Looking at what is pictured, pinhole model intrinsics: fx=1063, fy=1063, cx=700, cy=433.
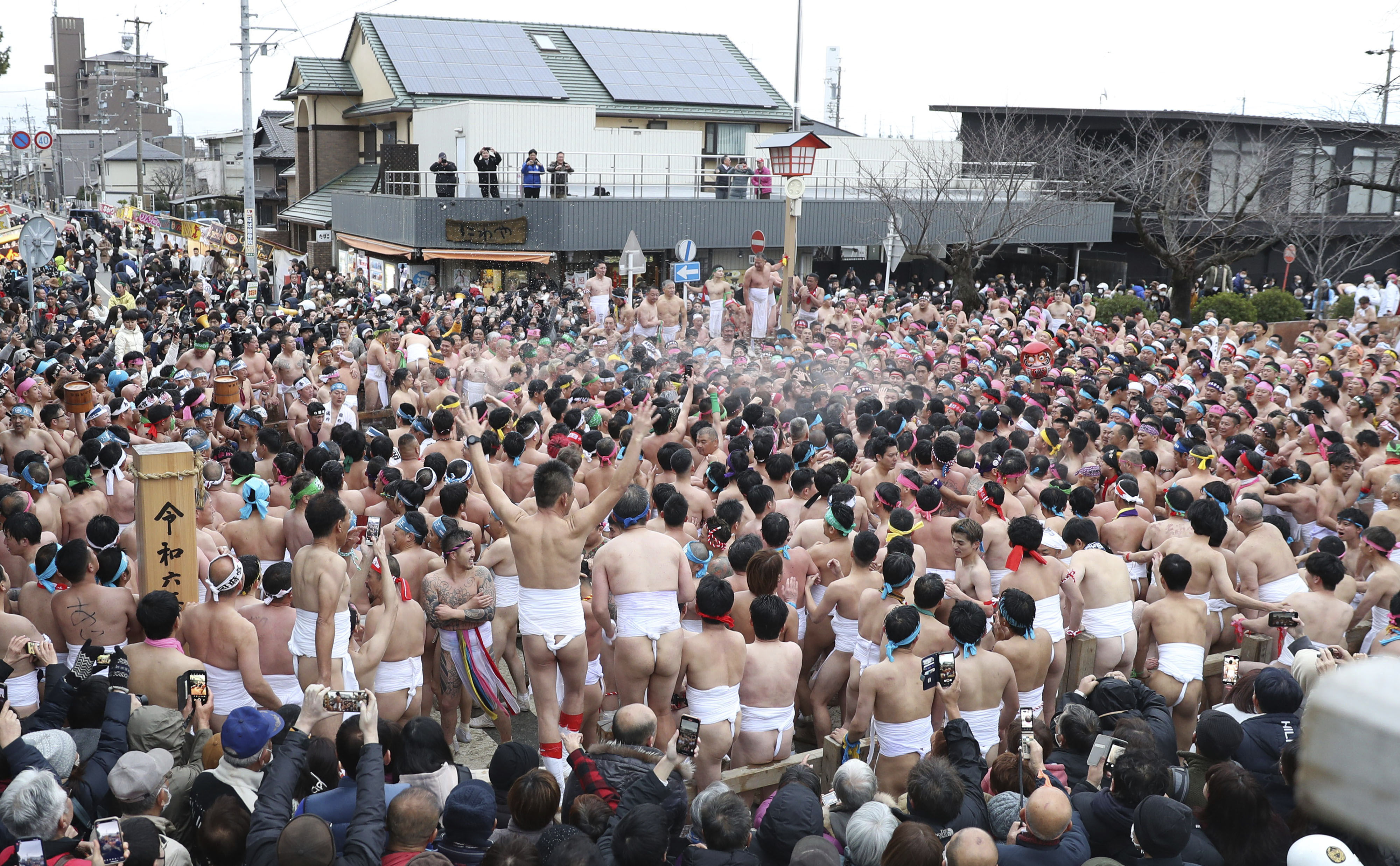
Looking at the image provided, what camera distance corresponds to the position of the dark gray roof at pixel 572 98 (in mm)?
30078

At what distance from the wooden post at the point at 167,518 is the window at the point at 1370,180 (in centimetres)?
3049

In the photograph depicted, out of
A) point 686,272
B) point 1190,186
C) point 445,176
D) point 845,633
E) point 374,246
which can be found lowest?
point 845,633

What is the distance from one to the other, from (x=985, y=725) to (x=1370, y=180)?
2864cm

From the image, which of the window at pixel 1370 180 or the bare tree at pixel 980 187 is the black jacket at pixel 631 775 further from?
the window at pixel 1370 180

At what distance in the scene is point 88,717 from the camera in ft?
14.3

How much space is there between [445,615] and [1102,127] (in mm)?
30579

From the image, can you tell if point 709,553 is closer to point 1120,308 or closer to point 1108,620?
point 1108,620

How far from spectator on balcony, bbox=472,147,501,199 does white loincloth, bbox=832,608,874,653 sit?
19.2m

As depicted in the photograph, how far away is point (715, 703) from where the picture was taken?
17.3 ft

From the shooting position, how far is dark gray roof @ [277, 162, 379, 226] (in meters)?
32.1

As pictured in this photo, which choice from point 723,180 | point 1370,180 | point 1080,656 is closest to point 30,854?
point 1080,656

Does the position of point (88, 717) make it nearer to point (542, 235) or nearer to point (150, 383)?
point (150, 383)

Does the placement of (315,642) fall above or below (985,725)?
above

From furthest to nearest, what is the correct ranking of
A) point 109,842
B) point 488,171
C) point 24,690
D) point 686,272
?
point 488,171
point 686,272
point 24,690
point 109,842
